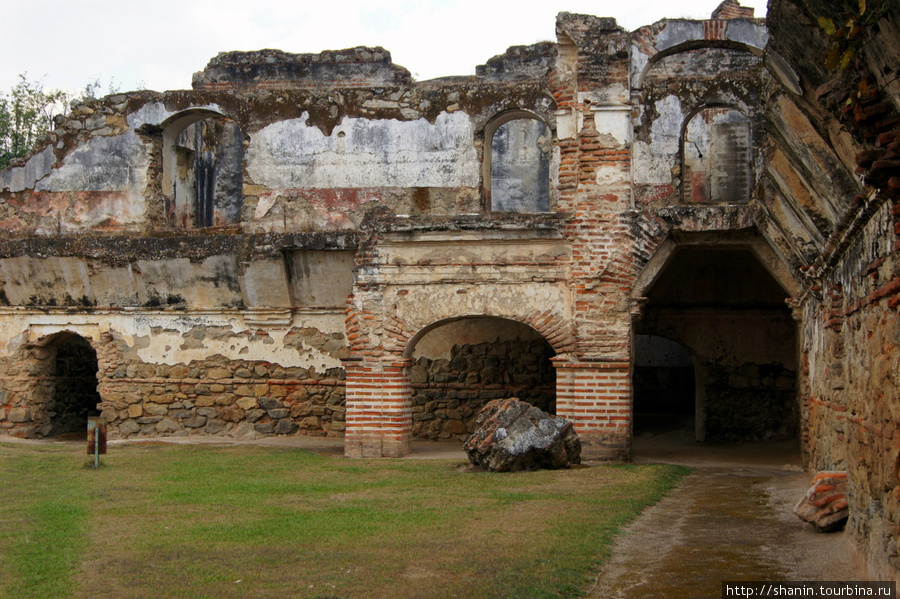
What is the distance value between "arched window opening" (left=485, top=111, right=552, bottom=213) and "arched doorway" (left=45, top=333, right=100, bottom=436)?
26.8ft

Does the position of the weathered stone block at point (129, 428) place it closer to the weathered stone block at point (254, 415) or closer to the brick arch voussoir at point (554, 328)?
the weathered stone block at point (254, 415)

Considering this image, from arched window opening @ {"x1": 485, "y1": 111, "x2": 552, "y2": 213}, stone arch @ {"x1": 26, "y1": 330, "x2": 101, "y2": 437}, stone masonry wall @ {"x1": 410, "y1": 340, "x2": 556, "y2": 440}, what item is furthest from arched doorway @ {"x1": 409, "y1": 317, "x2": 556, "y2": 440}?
arched window opening @ {"x1": 485, "y1": 111, "x2": 552, "y2": 213}

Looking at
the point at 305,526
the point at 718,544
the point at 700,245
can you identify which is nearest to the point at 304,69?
the point at 700,245

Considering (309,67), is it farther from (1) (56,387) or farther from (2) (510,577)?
(2) (510,577)

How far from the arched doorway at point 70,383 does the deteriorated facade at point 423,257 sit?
5 cm

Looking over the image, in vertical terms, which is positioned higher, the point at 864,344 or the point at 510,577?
the point at 864,344

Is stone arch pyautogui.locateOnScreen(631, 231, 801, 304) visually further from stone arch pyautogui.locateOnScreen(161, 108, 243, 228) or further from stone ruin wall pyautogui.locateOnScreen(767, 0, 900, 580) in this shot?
stone arch pyautogui.locateOnScreen(161, 108, 243, 228)

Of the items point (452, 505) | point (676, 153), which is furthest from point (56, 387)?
point (676, 153)

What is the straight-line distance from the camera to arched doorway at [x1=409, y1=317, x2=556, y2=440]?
46.1 ft

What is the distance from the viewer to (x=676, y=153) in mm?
15961

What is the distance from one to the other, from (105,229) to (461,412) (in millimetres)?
5689

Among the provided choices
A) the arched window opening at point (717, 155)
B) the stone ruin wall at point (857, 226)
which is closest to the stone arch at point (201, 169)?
the arched window opening at point (717, 155)

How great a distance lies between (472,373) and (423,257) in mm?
3106

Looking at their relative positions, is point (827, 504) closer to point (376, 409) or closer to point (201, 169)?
point (376, 409)
